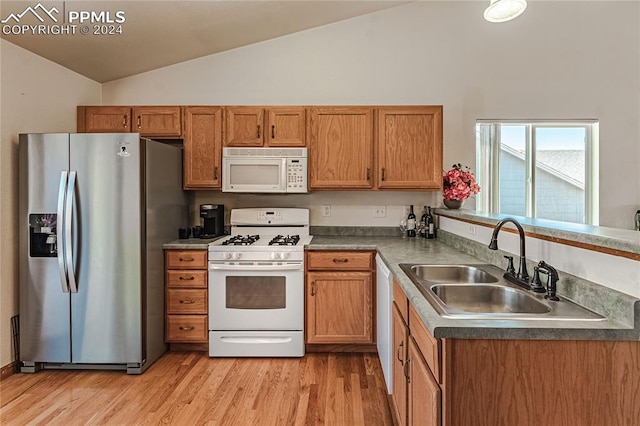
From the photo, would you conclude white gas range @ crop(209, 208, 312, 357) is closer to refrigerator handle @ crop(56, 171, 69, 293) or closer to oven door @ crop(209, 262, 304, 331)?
oven door @ crop(209, 262, 304, 331)

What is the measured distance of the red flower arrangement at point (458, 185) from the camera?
3.30 m

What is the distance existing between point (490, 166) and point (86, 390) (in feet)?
12.5

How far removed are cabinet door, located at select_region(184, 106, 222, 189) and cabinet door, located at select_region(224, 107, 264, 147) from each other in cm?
8

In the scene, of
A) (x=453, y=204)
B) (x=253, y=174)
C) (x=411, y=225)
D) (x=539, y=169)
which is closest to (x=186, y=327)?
(x=253, y=174)

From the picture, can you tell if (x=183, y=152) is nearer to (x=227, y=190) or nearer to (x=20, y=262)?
(x=227, y=190)

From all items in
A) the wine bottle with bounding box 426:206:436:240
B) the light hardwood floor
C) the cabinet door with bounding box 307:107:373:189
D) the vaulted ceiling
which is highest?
the vaulted ceiling

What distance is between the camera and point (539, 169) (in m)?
3.78

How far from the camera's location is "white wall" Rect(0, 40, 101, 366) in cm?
266

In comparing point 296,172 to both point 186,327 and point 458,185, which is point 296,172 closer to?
point 458,185

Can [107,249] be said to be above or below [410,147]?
below

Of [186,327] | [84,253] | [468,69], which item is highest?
[468,69]

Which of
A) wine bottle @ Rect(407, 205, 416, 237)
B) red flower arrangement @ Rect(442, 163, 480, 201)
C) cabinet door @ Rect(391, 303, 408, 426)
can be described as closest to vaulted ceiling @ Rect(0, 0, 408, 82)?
red flower arrangement @ Rect(442, 163, 480, 201)

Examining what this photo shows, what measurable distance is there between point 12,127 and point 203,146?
1.33 meters

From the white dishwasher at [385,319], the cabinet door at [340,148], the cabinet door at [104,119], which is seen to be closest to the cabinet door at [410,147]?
the cabinet door at [340,148]
